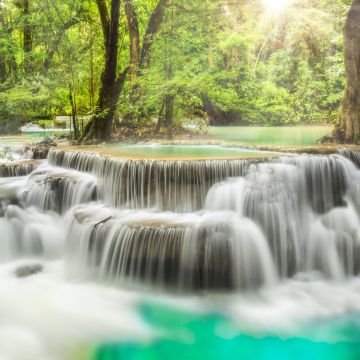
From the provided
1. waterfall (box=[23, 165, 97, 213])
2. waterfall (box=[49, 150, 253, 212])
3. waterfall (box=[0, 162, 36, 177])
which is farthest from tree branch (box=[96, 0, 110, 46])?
waterfall (box=[49, 150, 253, 212])

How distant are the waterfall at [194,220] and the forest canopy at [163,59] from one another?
5.03m

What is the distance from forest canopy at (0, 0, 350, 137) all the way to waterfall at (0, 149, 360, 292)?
5.03 m

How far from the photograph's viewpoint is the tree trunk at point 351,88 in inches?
402

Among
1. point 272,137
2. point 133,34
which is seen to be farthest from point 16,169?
point 272,137

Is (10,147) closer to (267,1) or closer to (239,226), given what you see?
(239,226)

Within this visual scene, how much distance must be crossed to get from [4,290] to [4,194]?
2677 millimetres

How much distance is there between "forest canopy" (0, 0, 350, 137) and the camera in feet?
43.0

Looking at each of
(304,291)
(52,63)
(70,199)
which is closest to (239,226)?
(304,291)

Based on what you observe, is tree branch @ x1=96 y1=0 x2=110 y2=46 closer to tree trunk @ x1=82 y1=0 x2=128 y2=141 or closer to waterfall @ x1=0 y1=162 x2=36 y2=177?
tree trunk @ x1=82 y1=0 x2=128 y2=141

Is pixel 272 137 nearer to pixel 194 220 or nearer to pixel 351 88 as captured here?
pixel 351 88

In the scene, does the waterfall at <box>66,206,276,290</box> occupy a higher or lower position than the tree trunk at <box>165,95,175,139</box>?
lower

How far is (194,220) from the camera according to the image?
6617 millimetres

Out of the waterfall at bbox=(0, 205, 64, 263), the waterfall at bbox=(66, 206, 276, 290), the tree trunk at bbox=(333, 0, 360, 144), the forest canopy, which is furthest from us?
the forest canopy

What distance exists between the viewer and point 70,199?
8148 millimetres
